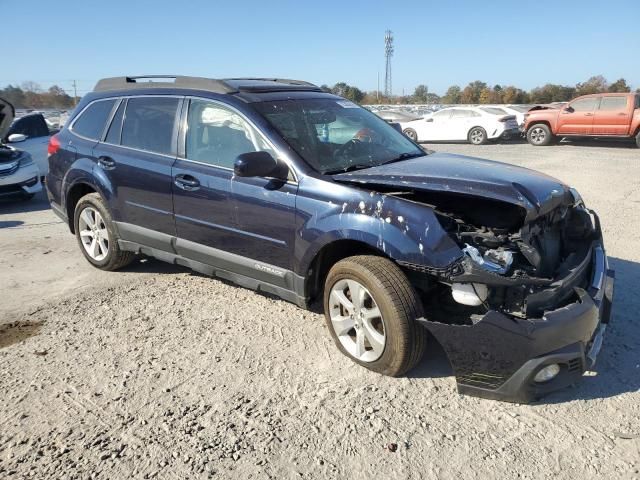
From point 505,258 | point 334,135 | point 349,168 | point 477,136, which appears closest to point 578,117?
point 477,136

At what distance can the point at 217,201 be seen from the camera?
156 inches

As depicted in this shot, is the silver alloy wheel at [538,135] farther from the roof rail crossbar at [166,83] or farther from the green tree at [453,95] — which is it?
the green tree at [453,95]

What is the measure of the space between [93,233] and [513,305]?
415 centimetres

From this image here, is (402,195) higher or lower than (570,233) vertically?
higher

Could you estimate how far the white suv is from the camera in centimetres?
861

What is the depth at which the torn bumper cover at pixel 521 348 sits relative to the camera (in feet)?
8.99

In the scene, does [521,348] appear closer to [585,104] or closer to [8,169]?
[8,169]

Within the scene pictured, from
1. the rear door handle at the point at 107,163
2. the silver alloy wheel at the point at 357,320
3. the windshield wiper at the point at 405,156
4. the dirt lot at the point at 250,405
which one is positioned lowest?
the dirt lot at the point at 250,405

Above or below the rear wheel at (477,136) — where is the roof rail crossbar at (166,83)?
above

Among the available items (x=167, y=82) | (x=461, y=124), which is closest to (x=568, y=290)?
(x=167, y=82)

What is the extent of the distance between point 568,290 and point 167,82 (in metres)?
3.67

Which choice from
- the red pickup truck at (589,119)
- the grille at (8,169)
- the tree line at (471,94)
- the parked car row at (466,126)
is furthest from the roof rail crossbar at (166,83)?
the tree line at (471,94)

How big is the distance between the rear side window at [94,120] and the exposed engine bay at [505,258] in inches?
132

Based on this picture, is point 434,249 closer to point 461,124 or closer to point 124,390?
point 124,390
